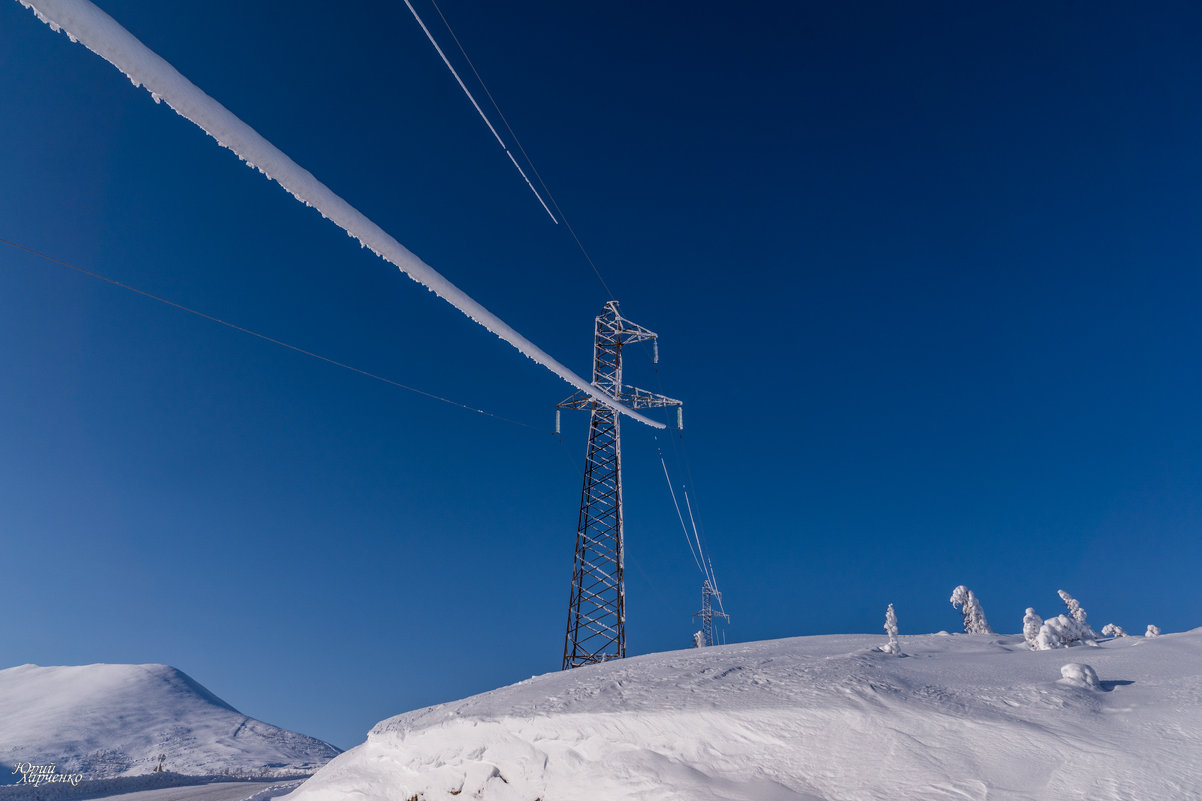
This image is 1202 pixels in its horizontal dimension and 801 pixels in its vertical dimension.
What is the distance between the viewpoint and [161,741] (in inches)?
1576

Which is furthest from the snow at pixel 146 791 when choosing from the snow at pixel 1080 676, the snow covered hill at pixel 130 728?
the snow at pixel 1080 676

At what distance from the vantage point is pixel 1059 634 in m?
10.5

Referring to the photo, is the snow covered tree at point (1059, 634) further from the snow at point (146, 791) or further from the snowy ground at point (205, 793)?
the snowy ground at point (205, 793)

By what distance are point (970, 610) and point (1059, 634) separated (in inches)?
550

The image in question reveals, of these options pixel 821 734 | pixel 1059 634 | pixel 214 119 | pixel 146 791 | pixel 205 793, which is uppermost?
pixel 214 119

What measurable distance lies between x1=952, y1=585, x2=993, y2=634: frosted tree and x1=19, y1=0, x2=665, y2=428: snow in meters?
23.8

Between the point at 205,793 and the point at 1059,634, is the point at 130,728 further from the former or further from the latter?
the point at 1059,634

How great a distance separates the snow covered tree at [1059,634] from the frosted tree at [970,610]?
41.3 feet

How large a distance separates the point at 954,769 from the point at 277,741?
52588mm

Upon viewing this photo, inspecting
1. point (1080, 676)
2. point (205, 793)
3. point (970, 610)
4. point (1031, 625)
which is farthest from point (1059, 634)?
point (205, 793)

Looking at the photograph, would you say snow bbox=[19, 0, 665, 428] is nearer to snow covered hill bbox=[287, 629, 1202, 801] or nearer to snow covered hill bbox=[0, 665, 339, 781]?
snow covered hill bbox=[287, 629, 1202, 801]

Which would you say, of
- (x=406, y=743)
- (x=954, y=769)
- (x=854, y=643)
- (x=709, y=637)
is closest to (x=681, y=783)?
(x=954, y=769)

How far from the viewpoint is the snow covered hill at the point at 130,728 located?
115 ft

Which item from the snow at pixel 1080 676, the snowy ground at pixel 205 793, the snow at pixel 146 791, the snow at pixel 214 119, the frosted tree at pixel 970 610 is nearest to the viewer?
the snow at pixel 214 119
